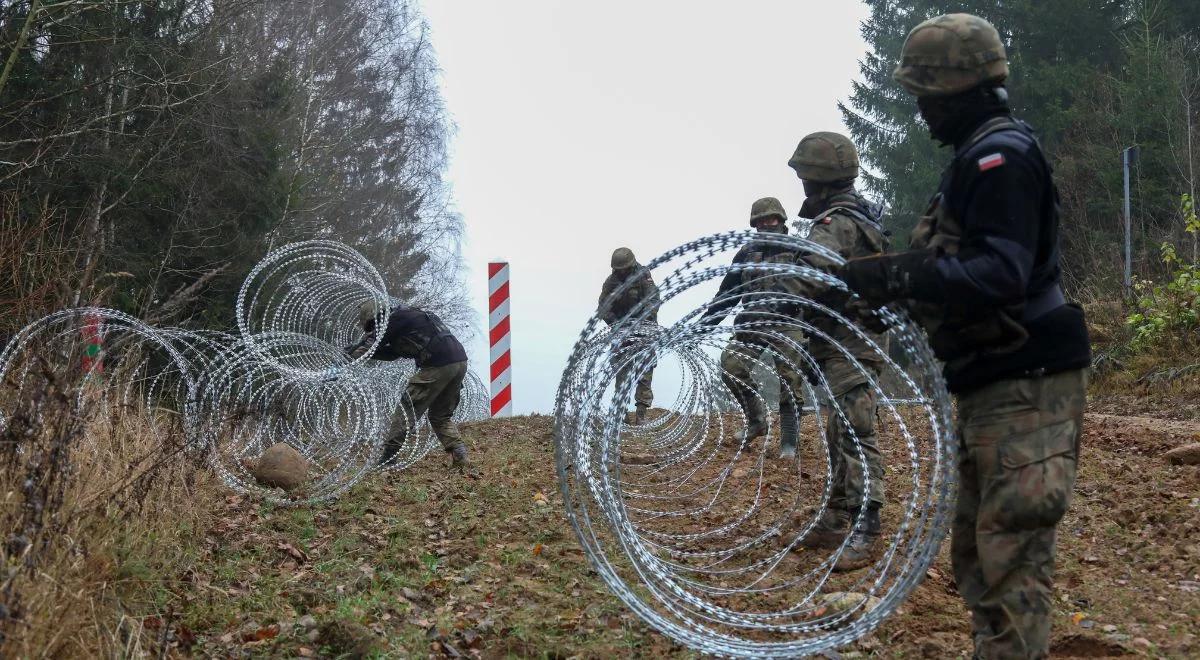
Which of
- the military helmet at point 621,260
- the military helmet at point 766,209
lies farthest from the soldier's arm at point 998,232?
the military helmet at point 621,260

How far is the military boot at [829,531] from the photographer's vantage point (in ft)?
19.1

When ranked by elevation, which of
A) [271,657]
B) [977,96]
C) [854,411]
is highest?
[977,96]

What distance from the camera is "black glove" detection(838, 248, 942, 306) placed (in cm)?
321

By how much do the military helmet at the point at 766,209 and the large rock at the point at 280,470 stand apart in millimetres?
4404

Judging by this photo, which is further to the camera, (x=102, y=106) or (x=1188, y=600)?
(x=102, y=106)

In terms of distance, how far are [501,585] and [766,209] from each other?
4187 mm

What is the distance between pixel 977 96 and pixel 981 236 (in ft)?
1.86

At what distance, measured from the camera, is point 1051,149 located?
27.7m

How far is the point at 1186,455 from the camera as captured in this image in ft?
25.1

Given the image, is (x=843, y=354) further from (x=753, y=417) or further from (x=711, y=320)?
(x=753, y=417)

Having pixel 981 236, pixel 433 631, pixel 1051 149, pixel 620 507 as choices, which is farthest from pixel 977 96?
pixel 1051 149

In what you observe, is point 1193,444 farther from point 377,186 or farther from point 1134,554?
point 377,186

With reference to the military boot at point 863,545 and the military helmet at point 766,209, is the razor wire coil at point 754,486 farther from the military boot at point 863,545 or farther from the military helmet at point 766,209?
the military helmet at point 766,209

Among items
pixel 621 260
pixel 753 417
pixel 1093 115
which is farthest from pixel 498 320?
pixel 1093 115
